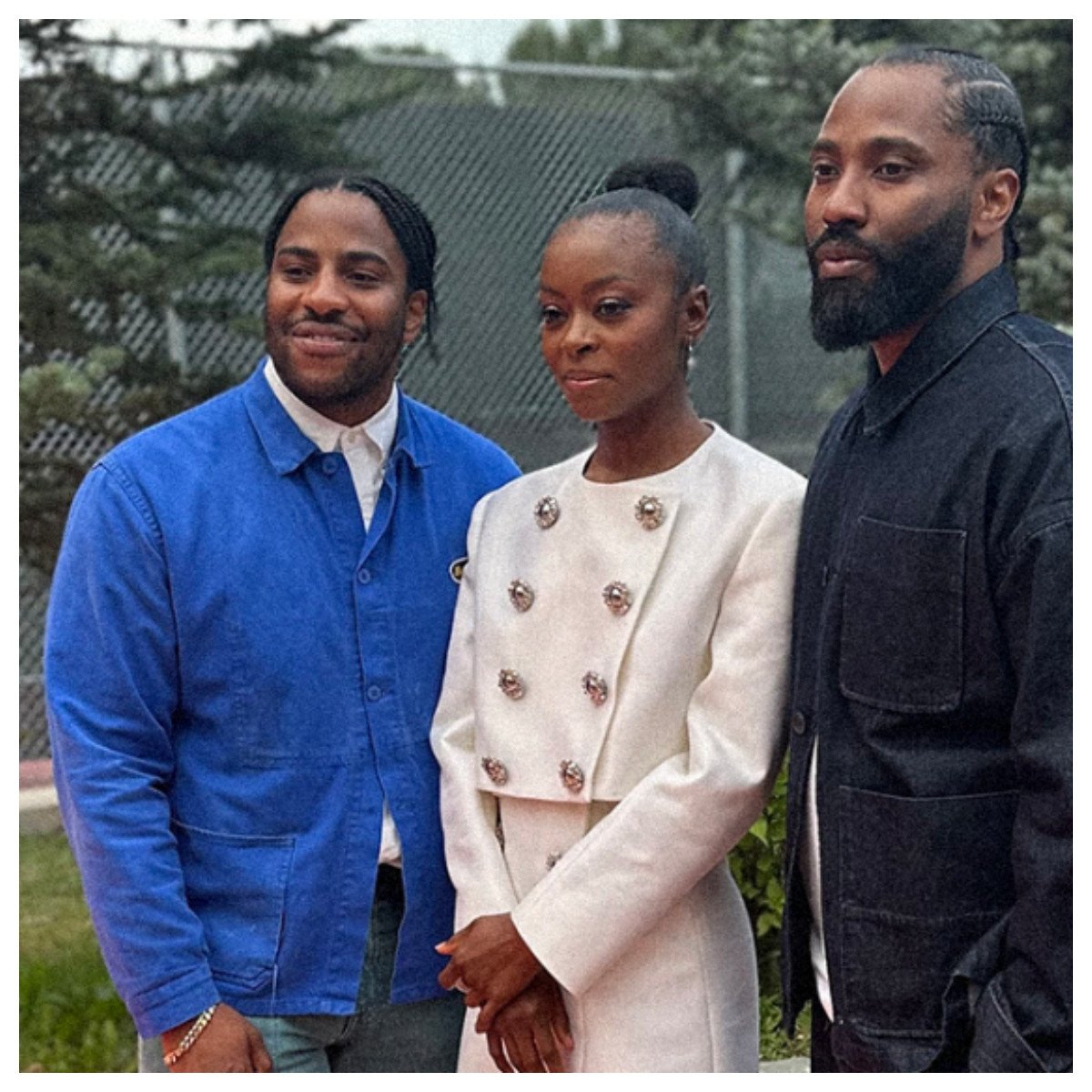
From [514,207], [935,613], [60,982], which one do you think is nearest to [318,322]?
[935,613]

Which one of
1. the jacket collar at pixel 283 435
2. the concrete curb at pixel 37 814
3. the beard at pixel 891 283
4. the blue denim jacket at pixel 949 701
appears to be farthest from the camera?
the concrete curb at pixel 37 814

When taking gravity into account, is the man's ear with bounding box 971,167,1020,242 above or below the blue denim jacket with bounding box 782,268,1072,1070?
above

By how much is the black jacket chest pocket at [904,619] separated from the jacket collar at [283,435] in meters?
0.85

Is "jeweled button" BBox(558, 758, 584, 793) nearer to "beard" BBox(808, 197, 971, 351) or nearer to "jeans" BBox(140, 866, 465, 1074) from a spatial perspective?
"jeans" BBox(140, 866, 465, 1074)

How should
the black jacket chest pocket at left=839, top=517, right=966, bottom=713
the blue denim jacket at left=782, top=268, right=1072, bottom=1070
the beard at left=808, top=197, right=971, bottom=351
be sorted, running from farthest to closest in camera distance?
Result: the beard at left=808, top=197, right=971, bottom=351 → the black jacket chest pocket at left=839, top=517, right=966, bottom=713 → the blue denim jacket at left=782, top=268, right=1072, bottom=1070

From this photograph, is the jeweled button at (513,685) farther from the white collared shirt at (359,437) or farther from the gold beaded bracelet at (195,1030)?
the gold beaded bracelet at (195,1030)

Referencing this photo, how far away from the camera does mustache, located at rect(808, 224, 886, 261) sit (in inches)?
88.6

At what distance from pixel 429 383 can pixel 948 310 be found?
5.95m

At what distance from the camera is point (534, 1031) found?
2512mm

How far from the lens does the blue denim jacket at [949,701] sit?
2.03 m

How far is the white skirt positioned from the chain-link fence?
5.23 metres

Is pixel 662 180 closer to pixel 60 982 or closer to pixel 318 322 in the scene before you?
pixel 318 322

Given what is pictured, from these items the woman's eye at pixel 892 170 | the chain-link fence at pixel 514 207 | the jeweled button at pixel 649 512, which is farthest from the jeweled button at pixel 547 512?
the chain-link fence at pixel 514 207

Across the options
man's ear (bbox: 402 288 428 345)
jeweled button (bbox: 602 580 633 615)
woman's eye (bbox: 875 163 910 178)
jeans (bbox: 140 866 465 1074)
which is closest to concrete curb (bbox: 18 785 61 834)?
jeans (bbox: 140 866 465 1074)
